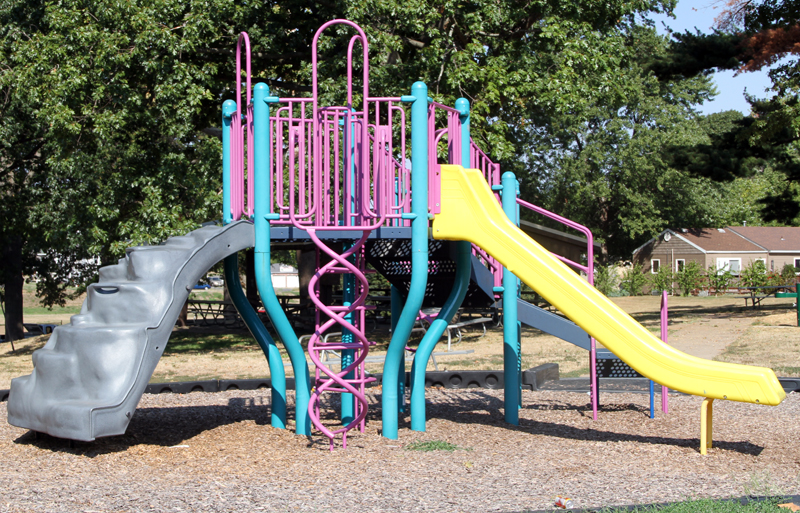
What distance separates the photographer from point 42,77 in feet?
46.7

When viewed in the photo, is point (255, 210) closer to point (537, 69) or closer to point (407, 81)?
point (407, 81)

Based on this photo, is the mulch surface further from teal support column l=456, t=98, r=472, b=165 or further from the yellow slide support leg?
teal support column l=456, t=98, r=472, b=165

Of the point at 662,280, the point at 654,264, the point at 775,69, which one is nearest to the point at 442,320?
the point at 775,69

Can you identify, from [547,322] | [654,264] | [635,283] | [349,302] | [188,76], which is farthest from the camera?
[654,264]

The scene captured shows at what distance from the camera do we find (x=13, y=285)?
22.0 meters

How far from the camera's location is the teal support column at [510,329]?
7.10 metres

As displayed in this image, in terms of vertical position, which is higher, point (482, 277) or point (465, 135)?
point (465, 135)

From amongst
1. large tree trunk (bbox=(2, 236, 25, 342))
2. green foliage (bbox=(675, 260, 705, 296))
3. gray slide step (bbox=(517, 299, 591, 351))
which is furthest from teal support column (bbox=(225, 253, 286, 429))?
green foliage (bbox=(675, 260, 705, 296))

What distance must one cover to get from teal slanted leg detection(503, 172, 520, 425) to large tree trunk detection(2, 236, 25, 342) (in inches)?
687

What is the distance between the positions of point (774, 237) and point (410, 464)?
178ft

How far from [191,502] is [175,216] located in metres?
10.7

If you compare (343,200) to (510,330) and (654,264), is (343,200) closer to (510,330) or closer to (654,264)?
(510,330)

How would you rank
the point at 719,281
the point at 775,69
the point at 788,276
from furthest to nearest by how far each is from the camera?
the point at 719,281, the point at 788,276, the point at 775,69

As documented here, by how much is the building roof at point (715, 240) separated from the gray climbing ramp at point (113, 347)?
46832 mm
